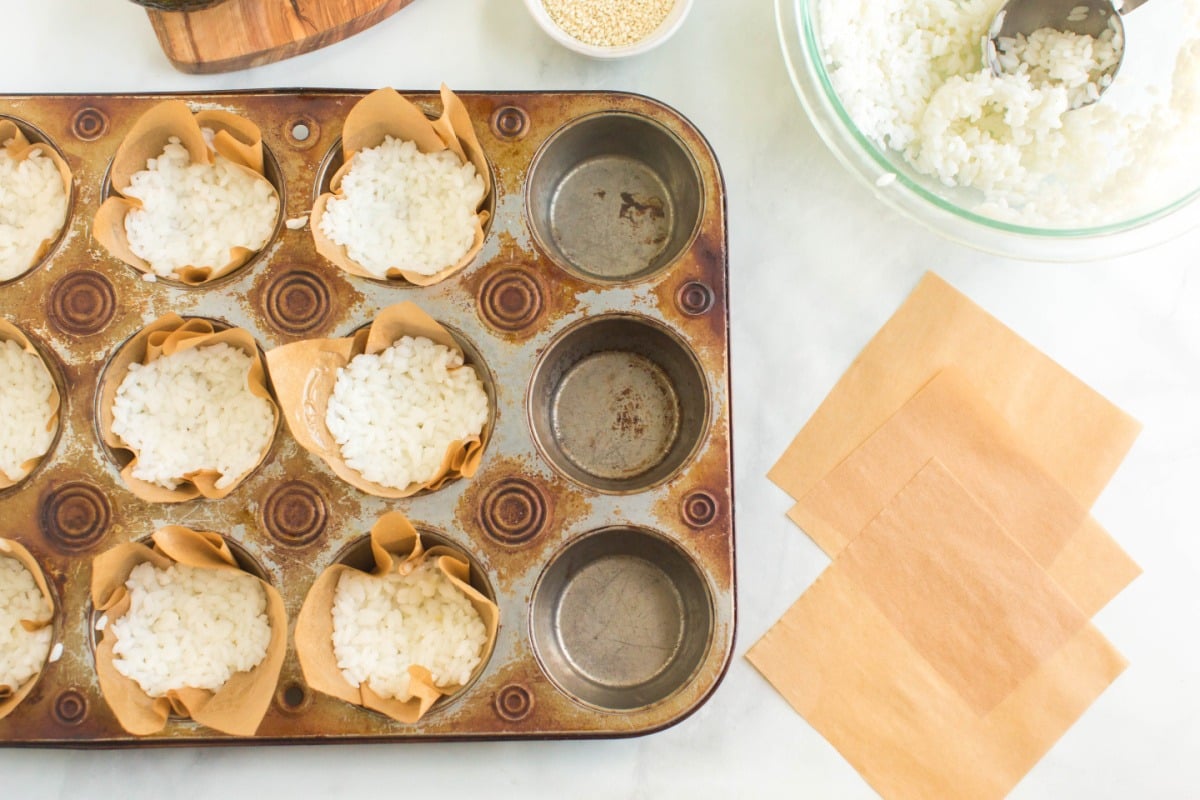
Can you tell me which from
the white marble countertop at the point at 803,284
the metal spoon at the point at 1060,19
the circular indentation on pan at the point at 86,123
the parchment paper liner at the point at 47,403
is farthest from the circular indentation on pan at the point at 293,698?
the metal spoon at the point at 1060,19

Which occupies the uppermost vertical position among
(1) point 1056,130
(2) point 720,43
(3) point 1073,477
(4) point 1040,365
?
(1) point 1056,130

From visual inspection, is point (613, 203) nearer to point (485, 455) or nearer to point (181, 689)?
point (485, 455)

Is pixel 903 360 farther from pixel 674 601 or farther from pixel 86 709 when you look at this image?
pixel 86 709

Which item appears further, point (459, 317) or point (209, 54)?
point (209, 54)

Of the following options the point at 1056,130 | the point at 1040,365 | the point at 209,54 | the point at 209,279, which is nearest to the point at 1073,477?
the point at 1040,365

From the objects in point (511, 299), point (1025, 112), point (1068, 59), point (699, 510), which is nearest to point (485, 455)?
point (511, 299)

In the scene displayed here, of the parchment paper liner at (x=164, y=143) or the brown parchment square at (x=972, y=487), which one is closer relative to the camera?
the parchment paper liner at (x=164, y=143)

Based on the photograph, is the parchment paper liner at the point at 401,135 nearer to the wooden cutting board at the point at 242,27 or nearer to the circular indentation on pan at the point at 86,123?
the wooden cutting board at the point at 242,27
